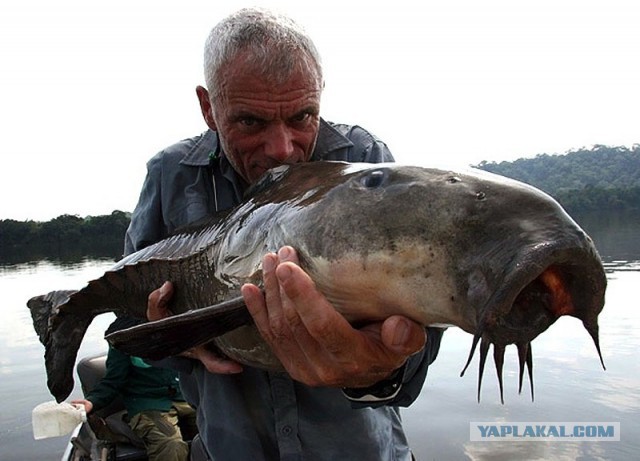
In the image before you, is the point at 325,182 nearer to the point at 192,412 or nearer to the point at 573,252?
the point at 573,252

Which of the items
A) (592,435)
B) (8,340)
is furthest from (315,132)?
(8,340)

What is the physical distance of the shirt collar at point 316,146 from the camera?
3.29 meters

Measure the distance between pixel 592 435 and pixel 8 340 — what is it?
65.3ft

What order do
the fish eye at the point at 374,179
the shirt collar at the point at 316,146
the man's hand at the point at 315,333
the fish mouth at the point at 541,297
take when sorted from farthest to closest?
the shirt collar at the point at 316,146 < the fish eye at the point at 374,179 < the man's hand at the point at 315,333 < the fish mouth at the point at 541,297

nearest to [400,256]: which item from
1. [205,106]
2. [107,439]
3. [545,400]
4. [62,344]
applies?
[205,106]

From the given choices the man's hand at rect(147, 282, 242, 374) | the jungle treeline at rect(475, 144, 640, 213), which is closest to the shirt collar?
the man's hand at rect(147, 282, 242, 374)

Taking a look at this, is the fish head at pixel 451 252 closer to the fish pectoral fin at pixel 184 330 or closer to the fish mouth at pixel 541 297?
the fish mouth at pixel 541 297

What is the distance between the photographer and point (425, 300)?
1.92 metres

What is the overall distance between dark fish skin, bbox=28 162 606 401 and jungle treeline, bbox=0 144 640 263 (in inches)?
2705

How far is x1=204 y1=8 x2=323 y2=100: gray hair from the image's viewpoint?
9.37 ft

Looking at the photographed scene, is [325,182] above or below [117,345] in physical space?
above

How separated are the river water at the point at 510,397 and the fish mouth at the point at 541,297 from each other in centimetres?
807

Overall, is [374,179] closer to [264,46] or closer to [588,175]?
[264,46]

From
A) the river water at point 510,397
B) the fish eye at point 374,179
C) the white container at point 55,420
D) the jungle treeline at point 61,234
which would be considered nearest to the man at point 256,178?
the fish eye at point 374,179
